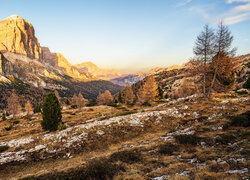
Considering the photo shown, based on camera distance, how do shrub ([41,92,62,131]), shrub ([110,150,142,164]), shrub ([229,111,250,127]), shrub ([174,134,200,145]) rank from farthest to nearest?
shrub ([41,92,62,131]), shrub ([229,111,250,127]), shrub ([174,134,200,145]), shrub ([110,150,142,164])

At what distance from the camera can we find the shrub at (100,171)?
25.4 feet

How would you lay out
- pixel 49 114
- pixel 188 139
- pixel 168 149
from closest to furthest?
1. pixel 168 149
2. pixel 188 139
3. pixel 49 114

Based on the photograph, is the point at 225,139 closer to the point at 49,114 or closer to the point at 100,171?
the point at 100,171

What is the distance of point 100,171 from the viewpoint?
26.8 ft

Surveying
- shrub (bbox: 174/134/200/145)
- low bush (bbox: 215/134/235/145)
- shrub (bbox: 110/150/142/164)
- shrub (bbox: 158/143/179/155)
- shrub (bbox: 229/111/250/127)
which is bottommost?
shrub (bbox: 110/150/142/164)

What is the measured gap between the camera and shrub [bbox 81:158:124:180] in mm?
7754

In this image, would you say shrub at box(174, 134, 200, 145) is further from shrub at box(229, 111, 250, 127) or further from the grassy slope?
shrub at box(229, 111, 250, 127)

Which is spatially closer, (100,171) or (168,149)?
(100,171)

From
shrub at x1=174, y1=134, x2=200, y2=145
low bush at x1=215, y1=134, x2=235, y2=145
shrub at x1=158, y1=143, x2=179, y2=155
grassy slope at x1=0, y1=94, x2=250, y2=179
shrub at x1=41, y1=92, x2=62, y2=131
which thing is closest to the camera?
grassy slope at x1=0, y1=94, x2=250, y2=179

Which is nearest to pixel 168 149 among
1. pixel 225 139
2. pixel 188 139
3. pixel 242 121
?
pixel 188 139

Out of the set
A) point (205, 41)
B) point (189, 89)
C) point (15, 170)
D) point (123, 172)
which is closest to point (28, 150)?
point (15, 170)

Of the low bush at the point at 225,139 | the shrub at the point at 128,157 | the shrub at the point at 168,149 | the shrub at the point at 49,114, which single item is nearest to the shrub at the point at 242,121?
the low bush at the point at 225,139

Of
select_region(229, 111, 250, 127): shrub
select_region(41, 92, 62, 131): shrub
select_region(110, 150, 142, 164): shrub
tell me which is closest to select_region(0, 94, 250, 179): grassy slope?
select_region(110, 150, 142, 164): shrub

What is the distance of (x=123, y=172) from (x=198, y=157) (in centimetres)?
511
